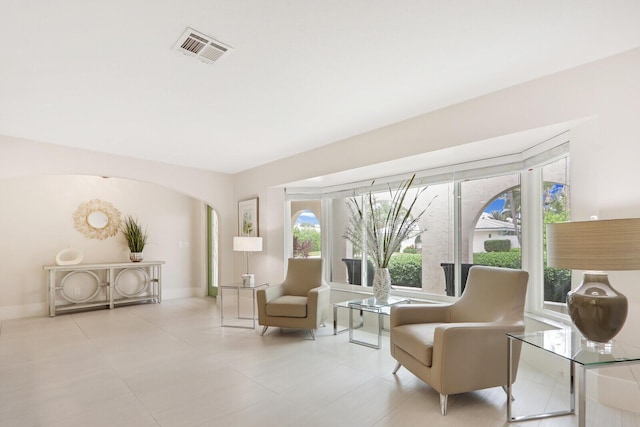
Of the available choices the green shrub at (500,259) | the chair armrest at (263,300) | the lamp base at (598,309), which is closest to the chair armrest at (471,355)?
the lamp base at (598,309)

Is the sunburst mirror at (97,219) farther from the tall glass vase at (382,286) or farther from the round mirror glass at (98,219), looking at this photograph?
the tall glass vase at (382,286)

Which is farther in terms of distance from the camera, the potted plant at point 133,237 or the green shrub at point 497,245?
the potted plant at point 133,237

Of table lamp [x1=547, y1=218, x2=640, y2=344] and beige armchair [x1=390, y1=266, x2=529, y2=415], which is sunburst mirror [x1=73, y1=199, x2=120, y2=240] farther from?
table lamp [x1=547, y1=218, x2=640, y2=344]

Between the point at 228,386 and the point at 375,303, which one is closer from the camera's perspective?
the point at 228,386

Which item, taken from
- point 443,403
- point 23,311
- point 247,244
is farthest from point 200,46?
point 23,311

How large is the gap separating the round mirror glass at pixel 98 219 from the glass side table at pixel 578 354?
257 inches

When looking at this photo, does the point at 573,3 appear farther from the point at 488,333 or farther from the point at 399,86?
the point at 488,333

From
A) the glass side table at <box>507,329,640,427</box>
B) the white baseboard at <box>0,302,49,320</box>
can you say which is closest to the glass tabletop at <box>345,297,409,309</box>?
the glass side table at <box>507,329,640,427</box>

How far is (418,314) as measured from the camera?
9.92 feet

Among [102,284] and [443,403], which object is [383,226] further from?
[102,284]

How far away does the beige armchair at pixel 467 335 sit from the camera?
2.33 m

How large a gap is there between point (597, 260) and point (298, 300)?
307 cm

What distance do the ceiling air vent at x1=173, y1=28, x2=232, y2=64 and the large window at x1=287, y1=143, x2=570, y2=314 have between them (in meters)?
2.78

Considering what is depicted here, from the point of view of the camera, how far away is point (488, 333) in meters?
2.37
